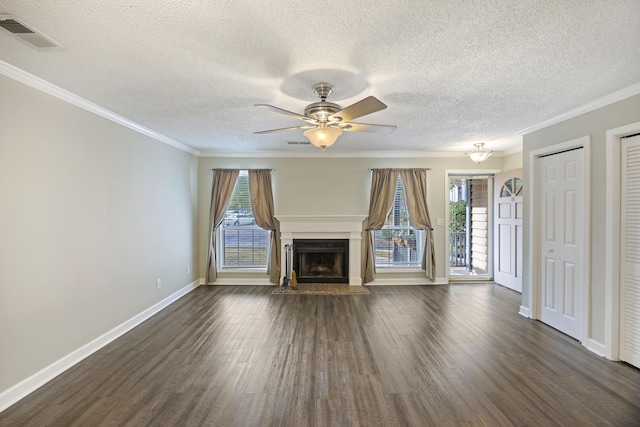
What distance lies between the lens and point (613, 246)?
116 inches

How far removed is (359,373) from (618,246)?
2788 mm

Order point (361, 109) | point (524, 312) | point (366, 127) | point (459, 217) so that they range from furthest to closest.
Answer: point (459, 217)
point (524, 312)
point (366, 127)
point (361, 109)

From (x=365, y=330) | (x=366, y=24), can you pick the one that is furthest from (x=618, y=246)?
(x=366, y=24)

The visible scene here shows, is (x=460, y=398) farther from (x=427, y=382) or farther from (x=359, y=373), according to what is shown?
(x=359, y=373)

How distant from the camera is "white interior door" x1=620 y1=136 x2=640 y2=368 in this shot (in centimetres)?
277

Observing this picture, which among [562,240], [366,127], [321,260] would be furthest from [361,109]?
[321,260]

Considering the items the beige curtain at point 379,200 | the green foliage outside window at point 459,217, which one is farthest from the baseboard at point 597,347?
the green foliage outside window at point 459,217

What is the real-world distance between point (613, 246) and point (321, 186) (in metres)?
4.18

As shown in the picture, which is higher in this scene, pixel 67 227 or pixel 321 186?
pixel 321 186

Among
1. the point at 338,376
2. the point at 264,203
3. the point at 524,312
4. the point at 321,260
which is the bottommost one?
the point at 338,376

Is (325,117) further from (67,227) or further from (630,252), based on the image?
(630,252)

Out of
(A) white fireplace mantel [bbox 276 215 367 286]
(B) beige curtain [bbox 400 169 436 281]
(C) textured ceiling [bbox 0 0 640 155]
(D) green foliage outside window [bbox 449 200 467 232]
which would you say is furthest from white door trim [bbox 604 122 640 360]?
(D) green foliage outside window [bbox 449 200 467 232]

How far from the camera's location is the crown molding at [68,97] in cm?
230

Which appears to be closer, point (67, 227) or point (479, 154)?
point (67, 227)
